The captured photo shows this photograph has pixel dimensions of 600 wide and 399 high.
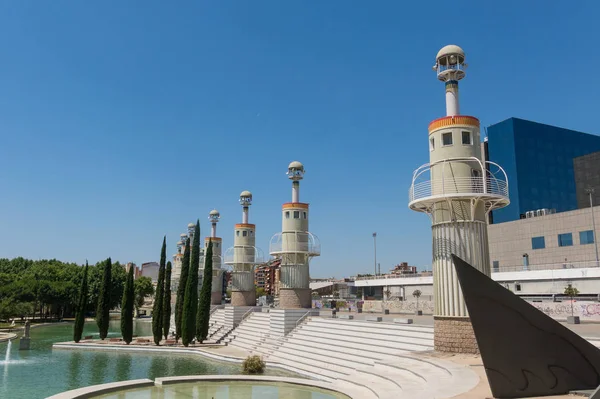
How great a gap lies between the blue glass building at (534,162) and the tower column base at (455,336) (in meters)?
59.7

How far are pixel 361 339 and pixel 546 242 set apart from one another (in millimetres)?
31180

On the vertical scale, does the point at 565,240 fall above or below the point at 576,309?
above

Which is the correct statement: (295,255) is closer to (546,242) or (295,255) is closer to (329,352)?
(329,352)

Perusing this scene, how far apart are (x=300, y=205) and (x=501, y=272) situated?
22.1m

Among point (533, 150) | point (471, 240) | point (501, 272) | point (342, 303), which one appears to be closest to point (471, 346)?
point (471, 240)

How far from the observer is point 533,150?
73688 millimetres

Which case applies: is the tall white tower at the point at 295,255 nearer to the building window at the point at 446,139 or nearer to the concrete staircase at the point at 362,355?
the concrete staircase at the point at 362,355

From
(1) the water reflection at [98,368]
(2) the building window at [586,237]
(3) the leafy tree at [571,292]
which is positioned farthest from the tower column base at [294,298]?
(2) the building window at [586,237]

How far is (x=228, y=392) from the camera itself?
49.3 feet

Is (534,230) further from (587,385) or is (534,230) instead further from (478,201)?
(587,385)

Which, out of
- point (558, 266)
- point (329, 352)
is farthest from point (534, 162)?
point (329, 352)

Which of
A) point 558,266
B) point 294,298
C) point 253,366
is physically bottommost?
point 253,366

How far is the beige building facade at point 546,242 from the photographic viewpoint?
139ft

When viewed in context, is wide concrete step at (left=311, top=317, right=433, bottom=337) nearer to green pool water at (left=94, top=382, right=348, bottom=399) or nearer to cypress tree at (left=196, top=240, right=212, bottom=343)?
green pool water at (left=94, top=382, right=348, bottom=399)
